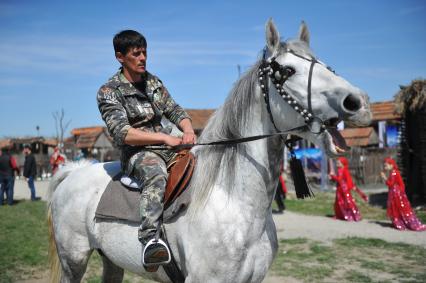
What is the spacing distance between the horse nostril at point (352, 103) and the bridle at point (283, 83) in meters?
0.18

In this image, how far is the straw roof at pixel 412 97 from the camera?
13328 millimetres

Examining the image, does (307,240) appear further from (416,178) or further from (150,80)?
(416,178)

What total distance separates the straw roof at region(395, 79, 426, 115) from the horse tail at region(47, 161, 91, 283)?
11.8m

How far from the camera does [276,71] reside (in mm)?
2791

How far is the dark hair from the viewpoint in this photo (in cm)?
337

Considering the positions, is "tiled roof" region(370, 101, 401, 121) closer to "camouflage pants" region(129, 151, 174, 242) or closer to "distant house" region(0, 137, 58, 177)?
"distant house" region(0, 137, 58, 177)

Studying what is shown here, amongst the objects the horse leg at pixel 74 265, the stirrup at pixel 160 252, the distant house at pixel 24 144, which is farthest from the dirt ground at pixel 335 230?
the distant house at pixel 24 144

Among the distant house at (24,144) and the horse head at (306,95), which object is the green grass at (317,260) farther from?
the distant house at (24,144)

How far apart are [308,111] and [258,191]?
0.68 m

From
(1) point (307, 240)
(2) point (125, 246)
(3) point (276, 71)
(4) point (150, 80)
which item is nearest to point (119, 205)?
(2) point (125, 246)

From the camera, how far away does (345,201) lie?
12133 millimetres

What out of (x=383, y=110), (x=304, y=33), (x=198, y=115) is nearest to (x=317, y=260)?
(x=304, y=33)

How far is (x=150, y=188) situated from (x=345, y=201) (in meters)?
10.1

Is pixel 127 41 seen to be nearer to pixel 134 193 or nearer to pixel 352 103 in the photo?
pixel 134 193
